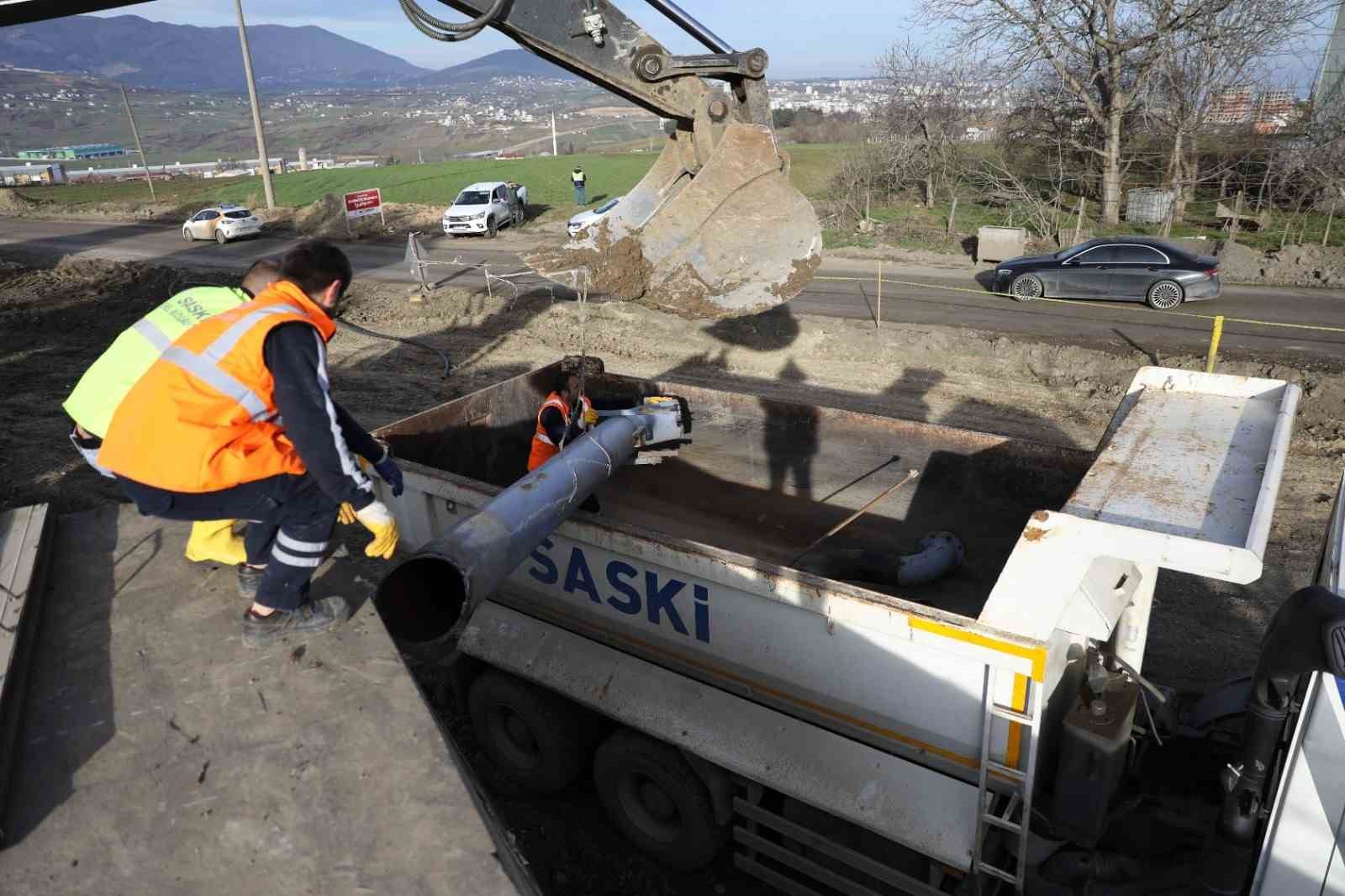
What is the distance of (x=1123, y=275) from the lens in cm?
1498

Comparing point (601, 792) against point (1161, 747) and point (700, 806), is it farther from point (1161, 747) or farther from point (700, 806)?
point (1161, 747)

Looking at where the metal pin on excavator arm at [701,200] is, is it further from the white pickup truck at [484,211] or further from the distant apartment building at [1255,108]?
the distant apartment building at [1255,108]

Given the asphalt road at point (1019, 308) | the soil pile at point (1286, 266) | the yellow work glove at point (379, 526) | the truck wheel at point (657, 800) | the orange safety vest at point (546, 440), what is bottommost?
the truck wheel at point (657, 800)

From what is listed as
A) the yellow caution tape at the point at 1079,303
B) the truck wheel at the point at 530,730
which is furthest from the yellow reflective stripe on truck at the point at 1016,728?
the yellow caution tape at the point at 1079,303

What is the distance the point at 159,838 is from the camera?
244 centimetres

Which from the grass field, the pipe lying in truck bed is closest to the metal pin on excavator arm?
the pipe lying in truck bed

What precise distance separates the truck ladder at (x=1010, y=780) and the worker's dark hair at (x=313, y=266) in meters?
2.86

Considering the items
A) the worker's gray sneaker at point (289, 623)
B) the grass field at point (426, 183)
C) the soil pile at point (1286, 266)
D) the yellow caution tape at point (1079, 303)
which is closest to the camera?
the worker's gray sneaker at point (289, 623)

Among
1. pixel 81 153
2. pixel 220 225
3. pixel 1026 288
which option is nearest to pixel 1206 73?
pixel 1026 288

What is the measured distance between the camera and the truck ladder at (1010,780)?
9.98ft

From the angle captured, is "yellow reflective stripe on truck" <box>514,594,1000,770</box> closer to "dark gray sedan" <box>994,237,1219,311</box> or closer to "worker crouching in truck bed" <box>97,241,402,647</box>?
"worker crouching in truck bed" <box>97,241,402,647</box>

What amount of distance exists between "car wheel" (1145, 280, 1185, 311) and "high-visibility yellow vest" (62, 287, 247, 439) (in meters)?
15.5

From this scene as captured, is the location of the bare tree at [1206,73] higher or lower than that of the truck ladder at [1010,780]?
higher

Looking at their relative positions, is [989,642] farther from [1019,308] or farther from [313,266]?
[1019,308]
